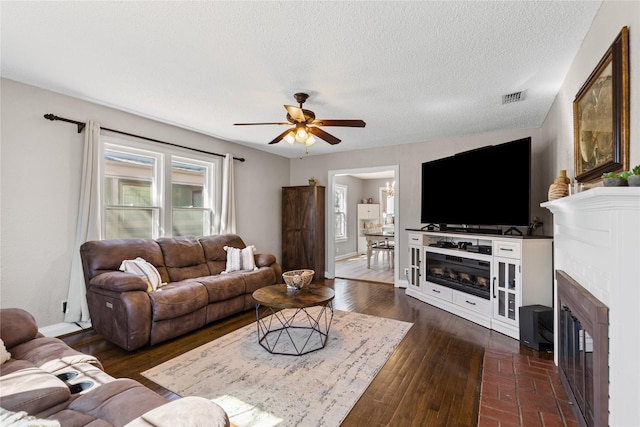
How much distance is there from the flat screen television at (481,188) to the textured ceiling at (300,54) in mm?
578

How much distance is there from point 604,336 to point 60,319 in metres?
4.56

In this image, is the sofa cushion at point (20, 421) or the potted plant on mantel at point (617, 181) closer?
the sofa cushion at point (20, 421)

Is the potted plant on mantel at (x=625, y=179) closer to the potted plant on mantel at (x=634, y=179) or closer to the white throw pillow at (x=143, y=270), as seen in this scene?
the potted plant on mantel at (x=634, y=179)

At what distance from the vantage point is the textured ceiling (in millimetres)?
1899

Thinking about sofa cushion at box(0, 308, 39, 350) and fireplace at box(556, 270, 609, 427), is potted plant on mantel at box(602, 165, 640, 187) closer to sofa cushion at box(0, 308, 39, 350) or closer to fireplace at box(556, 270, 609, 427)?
fireplace at box(556, 270, 609, 427)

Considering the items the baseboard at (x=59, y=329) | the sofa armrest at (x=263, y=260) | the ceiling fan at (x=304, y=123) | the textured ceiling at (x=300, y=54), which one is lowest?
the baseboard at (x=59, y=329)

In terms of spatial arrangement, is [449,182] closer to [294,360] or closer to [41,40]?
[294,360]

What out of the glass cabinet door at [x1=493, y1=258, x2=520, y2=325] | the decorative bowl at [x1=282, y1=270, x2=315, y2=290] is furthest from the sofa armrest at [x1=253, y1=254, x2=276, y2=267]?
the glass cabinet door at [x1=493, y1=258, x2=520, y2=325]

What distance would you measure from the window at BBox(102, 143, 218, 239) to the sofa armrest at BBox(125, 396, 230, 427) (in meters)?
3.39

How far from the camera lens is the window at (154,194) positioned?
148 inches

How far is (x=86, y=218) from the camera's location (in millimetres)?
3340

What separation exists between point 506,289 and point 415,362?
152cm

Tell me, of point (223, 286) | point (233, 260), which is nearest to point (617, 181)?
point (223, 286)

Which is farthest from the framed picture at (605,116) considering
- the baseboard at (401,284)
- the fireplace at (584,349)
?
the baseboard at (401,284)
